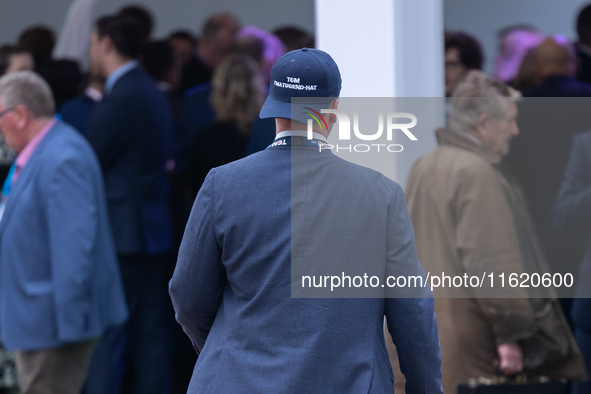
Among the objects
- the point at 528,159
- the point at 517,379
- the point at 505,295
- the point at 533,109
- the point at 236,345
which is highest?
the point at 533,109

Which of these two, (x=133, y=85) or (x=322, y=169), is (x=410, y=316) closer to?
(x=322, y=169)

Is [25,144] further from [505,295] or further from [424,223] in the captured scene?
[505,295]

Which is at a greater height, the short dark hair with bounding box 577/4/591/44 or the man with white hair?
the short dark hair with bounding box 577/4/591/44

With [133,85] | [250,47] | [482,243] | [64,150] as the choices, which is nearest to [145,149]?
[133,85]

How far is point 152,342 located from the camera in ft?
11.7

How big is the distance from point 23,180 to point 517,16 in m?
3.62

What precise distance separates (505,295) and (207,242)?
3.93 feet

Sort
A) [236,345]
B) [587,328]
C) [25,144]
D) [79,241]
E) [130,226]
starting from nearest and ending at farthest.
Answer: [236,345] < [587,328] < [79,241] < [25,144] < [130,226]

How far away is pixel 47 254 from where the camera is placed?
2852 millimetres

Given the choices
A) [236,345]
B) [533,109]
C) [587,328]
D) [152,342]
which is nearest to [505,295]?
[587,328]

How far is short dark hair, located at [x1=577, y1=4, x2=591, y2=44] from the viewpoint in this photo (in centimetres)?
327

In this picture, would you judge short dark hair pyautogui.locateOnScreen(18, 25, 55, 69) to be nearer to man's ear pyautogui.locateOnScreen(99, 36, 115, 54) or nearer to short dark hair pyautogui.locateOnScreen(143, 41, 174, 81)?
short dark hair pyautogui.locateOnScreen(143, 41, 174, 81)

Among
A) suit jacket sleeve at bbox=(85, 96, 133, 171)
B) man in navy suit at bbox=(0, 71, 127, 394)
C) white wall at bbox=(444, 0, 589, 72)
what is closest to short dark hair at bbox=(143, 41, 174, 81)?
suit jacket sleeve at bbox=(85, 96, 133, 171)

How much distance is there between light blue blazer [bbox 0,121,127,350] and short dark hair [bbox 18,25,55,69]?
2.12 m
